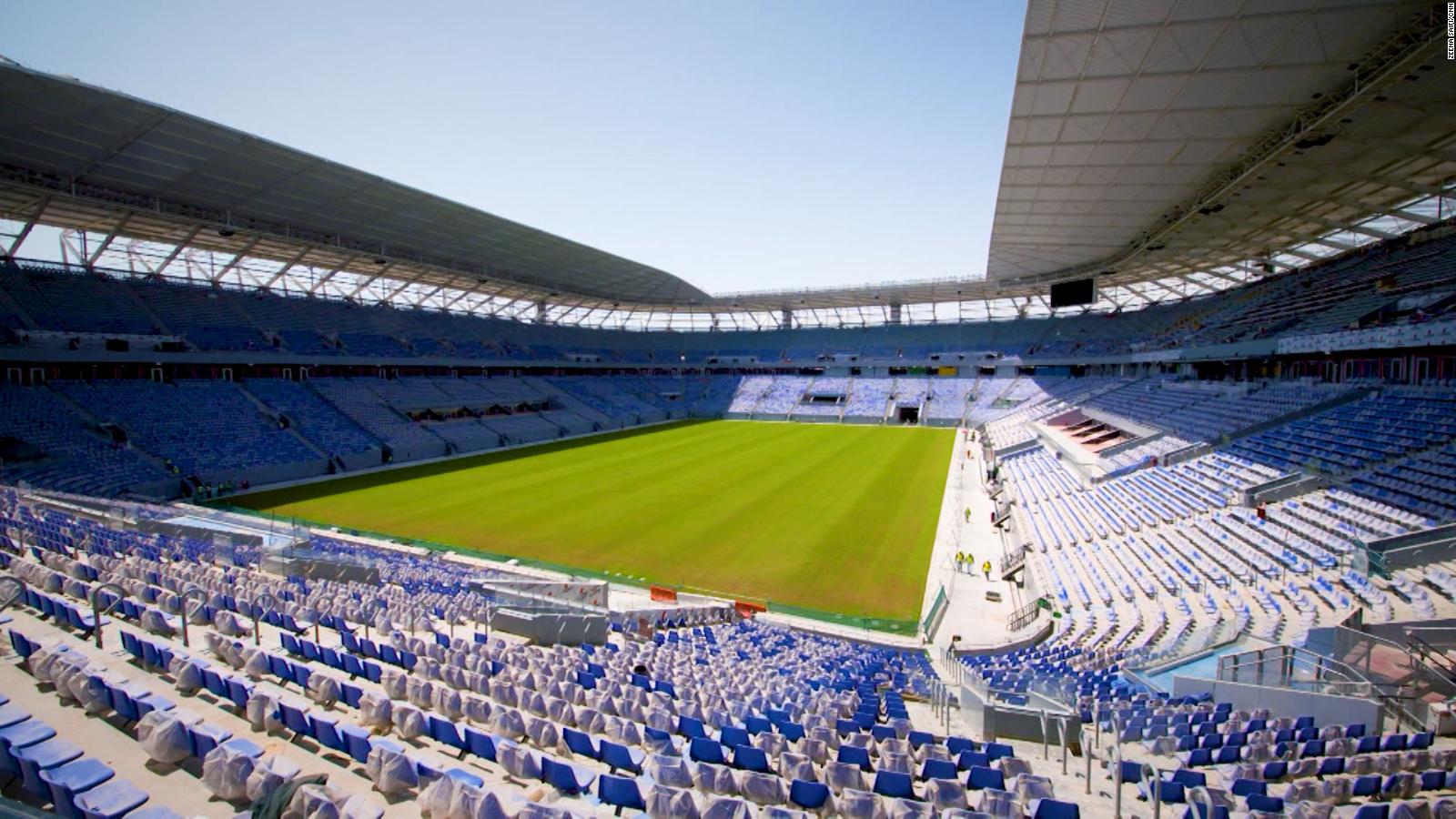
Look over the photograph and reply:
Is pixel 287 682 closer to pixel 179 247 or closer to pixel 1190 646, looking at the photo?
pixel 1190 646

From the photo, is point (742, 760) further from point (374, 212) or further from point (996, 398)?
point (996, 398)

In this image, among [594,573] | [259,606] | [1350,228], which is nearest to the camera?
[259,606]

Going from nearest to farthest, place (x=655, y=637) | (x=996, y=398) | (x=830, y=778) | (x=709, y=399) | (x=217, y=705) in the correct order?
(x=830, y=778) < (x=217, y=705) < (x=655, y=637) < (x=996, y=398) < (x=709, y=399)

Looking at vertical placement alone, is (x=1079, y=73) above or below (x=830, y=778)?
above

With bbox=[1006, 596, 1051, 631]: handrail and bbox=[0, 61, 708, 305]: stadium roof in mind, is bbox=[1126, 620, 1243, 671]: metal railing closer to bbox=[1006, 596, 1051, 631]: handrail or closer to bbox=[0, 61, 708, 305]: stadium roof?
bbox=[1006, 596, 1051, 631]: handrail

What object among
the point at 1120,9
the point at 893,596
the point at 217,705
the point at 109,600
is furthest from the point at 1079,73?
the point at 109,600

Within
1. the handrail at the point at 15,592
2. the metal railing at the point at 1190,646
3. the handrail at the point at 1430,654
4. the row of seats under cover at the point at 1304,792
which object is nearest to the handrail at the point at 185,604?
the handrail at the point at 15,592

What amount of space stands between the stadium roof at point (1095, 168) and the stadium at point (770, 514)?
204 millimetres

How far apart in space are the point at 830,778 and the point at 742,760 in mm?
890

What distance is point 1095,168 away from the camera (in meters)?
23.3

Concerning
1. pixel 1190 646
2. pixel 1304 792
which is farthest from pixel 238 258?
pixel 1304 792

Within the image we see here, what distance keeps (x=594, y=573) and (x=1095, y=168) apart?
888 inches

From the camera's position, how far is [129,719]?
20.6ft

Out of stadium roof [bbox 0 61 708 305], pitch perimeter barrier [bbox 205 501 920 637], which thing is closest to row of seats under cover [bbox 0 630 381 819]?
pitch perimeter barrier [bbox 205 501 920 637]
